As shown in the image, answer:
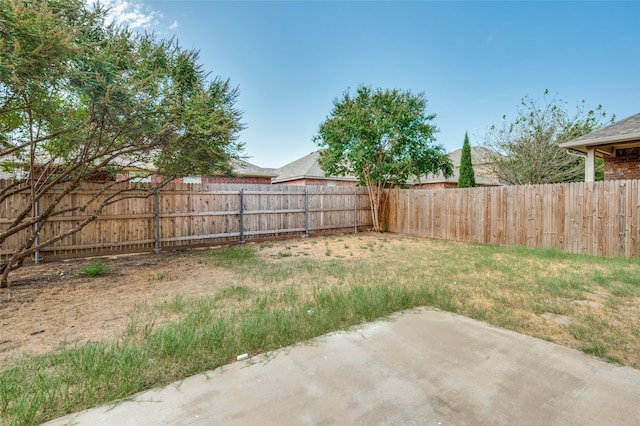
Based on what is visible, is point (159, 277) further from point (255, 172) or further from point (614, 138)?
point (255, 172)

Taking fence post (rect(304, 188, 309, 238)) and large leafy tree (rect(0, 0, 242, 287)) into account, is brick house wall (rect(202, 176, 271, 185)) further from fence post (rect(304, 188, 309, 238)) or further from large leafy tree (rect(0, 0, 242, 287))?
large leafy tree (rect(0, 0, 242, 287))

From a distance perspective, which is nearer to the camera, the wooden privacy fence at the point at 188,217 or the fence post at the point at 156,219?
the wooden privacy fence at the point at 188,217

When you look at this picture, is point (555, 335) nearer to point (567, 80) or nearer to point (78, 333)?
point (78, 333)

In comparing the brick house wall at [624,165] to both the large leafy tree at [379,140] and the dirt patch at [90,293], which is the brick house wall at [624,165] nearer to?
the large leafy tree at [379,140]

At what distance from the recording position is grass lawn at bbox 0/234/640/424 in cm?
203

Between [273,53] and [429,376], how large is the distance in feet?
38.2

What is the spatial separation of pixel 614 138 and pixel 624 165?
5.72ft

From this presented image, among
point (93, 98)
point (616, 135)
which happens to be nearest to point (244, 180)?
point (93, 98)

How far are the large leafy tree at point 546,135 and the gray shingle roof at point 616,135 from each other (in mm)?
6229

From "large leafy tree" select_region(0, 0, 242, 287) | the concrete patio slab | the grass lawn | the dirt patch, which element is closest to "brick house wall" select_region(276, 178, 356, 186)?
the dirt patch

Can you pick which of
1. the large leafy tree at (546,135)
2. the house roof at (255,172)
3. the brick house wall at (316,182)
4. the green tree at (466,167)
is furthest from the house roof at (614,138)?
the house roof at (255,172)

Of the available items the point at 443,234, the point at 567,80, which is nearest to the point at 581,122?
the point at 567,80

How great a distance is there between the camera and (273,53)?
11.1 metres

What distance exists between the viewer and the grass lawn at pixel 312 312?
203 cm
